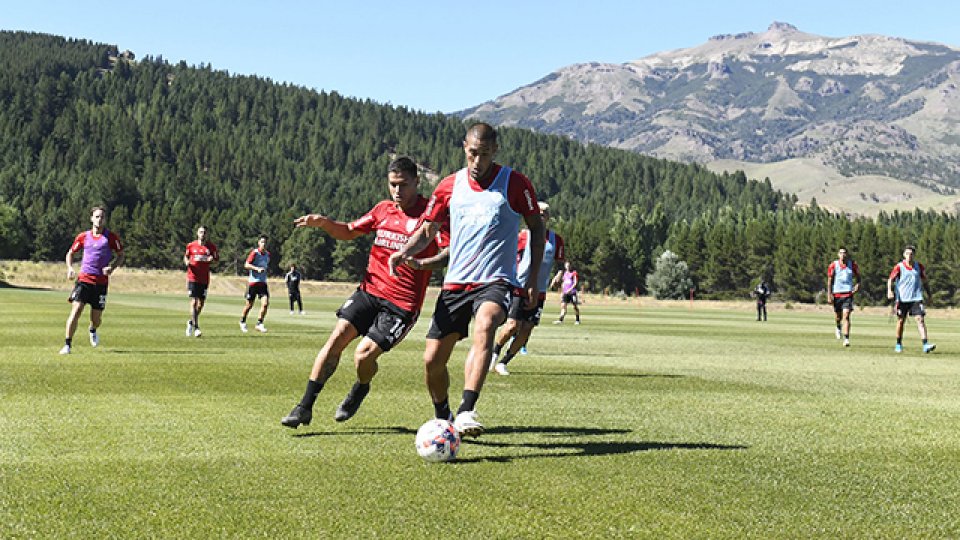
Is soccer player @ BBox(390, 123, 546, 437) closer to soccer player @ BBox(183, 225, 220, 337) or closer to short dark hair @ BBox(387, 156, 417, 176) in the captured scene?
short dark hair @ BBox(387, 156, 417, 176)

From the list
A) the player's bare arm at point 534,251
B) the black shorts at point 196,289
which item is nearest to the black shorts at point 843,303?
the black shorts at point 196,289

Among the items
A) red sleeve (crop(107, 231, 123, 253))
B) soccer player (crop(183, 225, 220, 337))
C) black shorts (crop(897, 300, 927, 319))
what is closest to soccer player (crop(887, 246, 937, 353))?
black shorts (crop(897, 300, 927, 319))

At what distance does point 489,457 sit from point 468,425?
1.38 ft

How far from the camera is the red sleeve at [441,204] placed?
338 inches

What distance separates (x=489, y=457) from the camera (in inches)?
314

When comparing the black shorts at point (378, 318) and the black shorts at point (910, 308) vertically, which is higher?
the black shorts at point (378, 318)

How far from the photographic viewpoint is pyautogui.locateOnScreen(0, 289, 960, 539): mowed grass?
19.0ft

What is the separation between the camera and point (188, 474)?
697 cm

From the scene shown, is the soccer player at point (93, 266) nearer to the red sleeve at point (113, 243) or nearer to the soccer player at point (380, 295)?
the red sleeve at point (113, 243)

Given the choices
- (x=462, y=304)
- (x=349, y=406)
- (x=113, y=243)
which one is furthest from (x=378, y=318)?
(x=113, y=243)

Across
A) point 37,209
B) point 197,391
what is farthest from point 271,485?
point 37,209

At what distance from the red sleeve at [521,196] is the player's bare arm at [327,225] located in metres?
1.76

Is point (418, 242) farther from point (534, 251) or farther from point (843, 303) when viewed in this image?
point (843, 303)

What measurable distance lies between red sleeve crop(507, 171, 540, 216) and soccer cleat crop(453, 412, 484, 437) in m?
1.80
